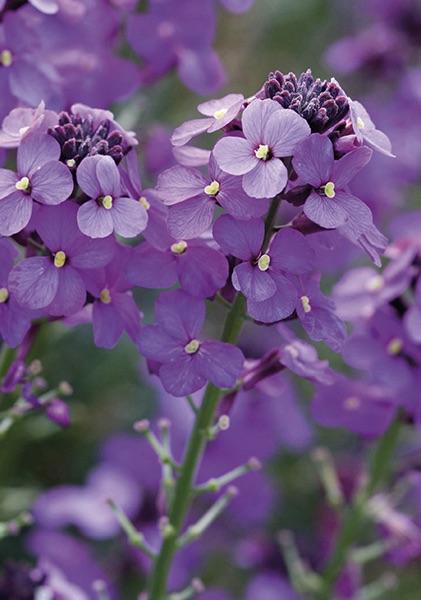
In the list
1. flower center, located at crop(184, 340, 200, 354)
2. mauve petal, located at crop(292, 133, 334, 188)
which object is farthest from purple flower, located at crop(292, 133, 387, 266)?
flower center, located at crop(184, 340, 200, 354)

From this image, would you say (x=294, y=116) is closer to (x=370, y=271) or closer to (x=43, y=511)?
(x=370, y=271)

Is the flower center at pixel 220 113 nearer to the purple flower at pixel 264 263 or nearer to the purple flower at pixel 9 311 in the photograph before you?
the purple flower at pixel 264 263

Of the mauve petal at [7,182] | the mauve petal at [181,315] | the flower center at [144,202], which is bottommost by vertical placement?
the mauve petal at [181,315]

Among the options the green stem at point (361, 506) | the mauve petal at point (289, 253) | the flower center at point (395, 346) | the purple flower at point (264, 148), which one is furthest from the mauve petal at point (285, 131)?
the green stem at point (361, 506)

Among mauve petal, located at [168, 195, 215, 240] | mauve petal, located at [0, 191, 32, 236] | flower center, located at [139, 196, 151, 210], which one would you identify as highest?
mauve petal, located at [168, 195, 215, 240]

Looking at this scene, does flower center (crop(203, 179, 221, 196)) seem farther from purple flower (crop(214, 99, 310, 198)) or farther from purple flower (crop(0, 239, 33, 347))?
purple flower (crop(0, 239, 33, 347))

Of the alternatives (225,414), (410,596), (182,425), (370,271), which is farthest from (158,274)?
(410,596)
